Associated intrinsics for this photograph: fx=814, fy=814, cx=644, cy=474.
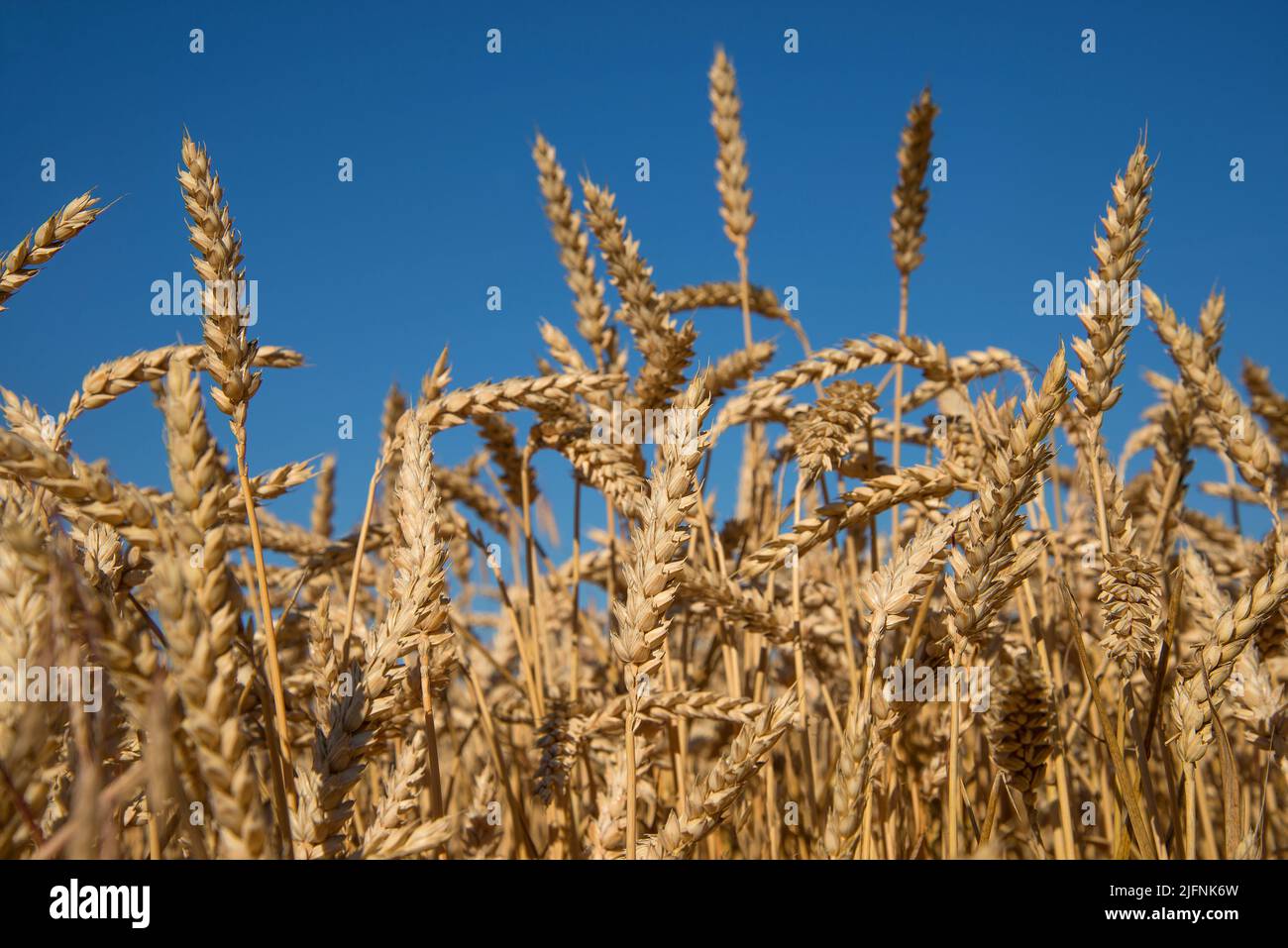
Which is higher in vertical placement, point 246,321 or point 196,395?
point 246,321

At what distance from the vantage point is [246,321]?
141 centimetres

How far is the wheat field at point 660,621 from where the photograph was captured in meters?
0.85

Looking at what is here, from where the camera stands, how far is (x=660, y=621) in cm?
132

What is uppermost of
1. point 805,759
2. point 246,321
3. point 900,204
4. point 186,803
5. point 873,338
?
point 900,204

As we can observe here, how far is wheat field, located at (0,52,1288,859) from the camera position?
2.80ft

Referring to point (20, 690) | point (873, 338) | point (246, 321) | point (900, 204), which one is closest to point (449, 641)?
point (246, 321)

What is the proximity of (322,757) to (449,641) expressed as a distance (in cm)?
59

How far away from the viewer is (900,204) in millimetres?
3342
